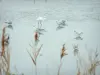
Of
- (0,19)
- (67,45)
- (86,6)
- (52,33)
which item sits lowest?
(67,45)

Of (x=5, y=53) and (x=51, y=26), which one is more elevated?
(x=51, y=26)

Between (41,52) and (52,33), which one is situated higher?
(52,33)

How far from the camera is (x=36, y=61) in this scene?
60.6 inches

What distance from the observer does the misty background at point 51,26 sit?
1.54 meters

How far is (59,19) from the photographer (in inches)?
61.7

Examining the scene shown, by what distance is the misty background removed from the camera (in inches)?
60.7

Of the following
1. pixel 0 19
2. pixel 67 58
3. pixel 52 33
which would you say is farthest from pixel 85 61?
pixel 0 19

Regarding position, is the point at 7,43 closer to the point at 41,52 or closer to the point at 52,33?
the point at 41,52

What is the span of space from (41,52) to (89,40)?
48cm

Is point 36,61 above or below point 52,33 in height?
below

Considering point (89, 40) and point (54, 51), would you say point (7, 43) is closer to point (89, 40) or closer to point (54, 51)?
point (54, 51)

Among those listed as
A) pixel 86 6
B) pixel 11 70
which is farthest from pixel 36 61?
pixel 86 6

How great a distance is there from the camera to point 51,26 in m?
1.57

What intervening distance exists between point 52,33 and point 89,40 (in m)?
0.36
